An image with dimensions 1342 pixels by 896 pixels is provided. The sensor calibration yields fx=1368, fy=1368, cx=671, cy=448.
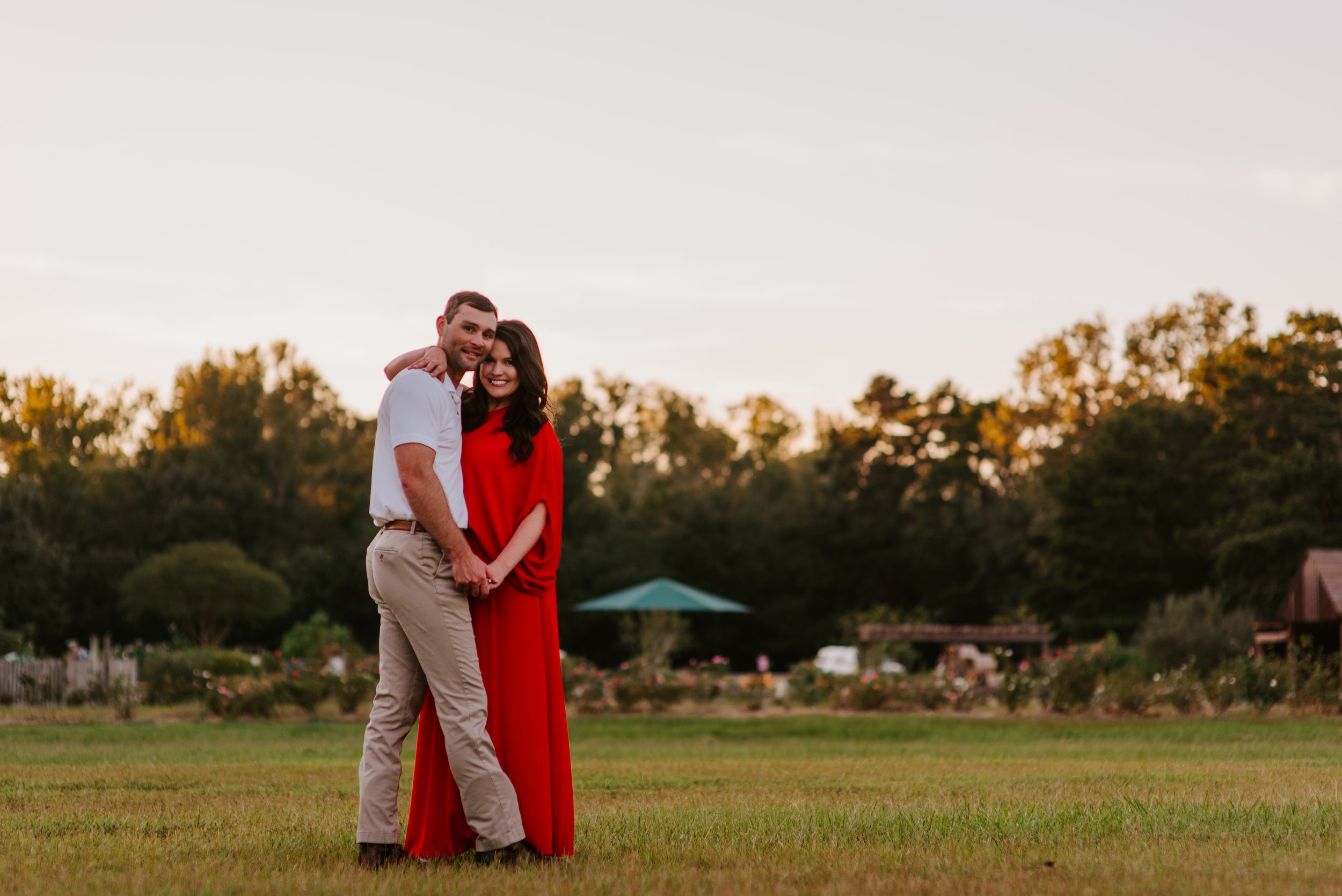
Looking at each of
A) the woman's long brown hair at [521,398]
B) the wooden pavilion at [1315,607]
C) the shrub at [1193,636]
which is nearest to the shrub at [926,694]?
the wooden pavilion at [1315,607]

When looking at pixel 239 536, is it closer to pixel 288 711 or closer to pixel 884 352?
pixel 884 352

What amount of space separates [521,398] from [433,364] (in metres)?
0.35

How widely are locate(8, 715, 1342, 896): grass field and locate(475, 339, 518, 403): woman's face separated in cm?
161

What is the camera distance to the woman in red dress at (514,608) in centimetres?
468

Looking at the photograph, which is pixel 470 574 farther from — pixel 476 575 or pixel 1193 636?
pixel 1193 636

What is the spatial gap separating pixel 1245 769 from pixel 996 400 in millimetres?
44146

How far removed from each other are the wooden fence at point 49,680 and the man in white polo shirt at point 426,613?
15687 mm

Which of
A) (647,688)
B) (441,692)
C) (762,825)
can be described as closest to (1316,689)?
(647,688)

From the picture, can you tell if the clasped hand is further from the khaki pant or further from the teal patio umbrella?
the teal patio umbrella

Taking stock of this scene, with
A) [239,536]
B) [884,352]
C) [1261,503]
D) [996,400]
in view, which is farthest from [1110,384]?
[239,536]

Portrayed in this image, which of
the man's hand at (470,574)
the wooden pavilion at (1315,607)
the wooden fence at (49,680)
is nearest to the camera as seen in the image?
the man's hand at (470,574)

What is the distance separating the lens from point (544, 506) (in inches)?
189

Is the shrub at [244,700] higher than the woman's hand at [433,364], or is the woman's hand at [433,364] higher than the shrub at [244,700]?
the woman's hand at [433,364]

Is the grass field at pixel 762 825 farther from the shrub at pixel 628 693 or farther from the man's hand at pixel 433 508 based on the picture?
the shrub at pixel 628 693
